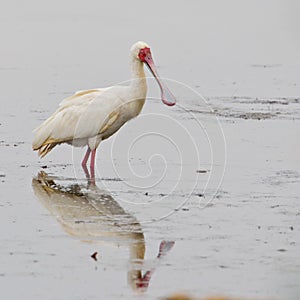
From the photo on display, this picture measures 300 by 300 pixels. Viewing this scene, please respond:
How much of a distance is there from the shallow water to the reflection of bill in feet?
0.06

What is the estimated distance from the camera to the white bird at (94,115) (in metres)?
12.7

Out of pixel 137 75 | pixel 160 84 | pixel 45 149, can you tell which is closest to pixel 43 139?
pixel 45 149

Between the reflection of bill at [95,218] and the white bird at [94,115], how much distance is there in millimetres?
811

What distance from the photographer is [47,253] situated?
29.1ft

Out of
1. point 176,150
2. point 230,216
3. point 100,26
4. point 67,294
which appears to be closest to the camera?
point 67,294

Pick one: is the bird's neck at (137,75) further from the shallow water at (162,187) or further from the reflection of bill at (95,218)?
the reflection of bill at (95,218)

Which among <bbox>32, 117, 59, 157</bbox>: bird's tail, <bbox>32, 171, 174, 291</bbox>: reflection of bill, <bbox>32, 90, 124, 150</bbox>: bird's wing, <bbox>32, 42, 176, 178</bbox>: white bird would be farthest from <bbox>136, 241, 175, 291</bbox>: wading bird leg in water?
<bbox>32, 117, 59, 157</bbox>: bird's tail

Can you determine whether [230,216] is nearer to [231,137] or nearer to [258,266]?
[258,266]

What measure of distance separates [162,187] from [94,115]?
147 centimetres

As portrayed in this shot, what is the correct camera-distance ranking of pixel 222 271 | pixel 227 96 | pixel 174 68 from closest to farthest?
pixel 222 271, pixel 227 96, pixel 174 68

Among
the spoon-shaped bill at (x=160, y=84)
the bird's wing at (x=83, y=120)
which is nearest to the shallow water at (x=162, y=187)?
the bird's wing at (x=83, y=120)

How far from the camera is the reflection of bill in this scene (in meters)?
8.78

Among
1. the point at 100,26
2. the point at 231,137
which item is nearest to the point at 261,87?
the point at 231,137

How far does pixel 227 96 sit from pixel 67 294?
11.2 metres
